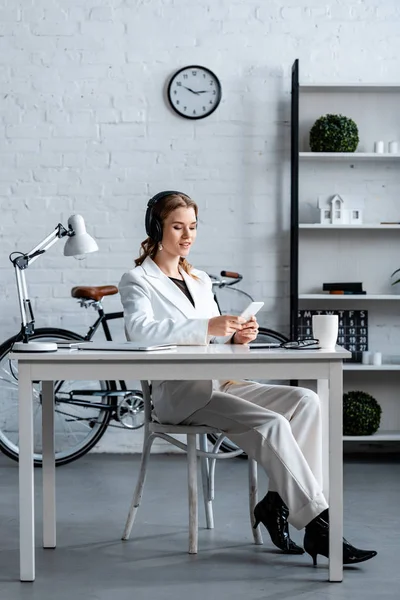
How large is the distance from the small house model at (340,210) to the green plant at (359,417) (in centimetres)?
93

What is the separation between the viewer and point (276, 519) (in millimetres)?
2682

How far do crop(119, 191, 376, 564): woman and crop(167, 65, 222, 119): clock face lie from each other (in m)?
1.72

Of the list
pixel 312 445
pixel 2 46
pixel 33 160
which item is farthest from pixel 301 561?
A: pixel 2 46

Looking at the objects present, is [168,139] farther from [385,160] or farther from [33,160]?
[385,160]

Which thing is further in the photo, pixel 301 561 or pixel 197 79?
pixel 197 79

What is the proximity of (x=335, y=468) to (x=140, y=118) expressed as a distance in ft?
9.00

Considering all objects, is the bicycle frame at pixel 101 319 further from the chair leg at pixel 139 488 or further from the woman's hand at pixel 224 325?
the woman's hand at pixel 224 325

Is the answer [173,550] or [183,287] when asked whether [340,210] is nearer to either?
[183,287]

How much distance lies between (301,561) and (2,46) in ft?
10.6

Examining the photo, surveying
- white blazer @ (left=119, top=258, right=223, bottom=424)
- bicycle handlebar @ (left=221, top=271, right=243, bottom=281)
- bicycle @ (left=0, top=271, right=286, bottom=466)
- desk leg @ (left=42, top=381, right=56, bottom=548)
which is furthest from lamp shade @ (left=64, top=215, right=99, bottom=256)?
bicycle handlebar @ (left=221, top=271, right=243, bottom=281)

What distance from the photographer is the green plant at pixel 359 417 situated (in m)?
4.31

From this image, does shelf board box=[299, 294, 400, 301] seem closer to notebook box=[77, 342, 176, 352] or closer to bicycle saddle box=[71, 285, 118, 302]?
bicycle saddle box=[71, 285, 118, 302]

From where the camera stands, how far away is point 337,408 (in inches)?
95.8

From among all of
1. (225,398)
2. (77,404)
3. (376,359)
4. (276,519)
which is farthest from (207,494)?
(376,359)
